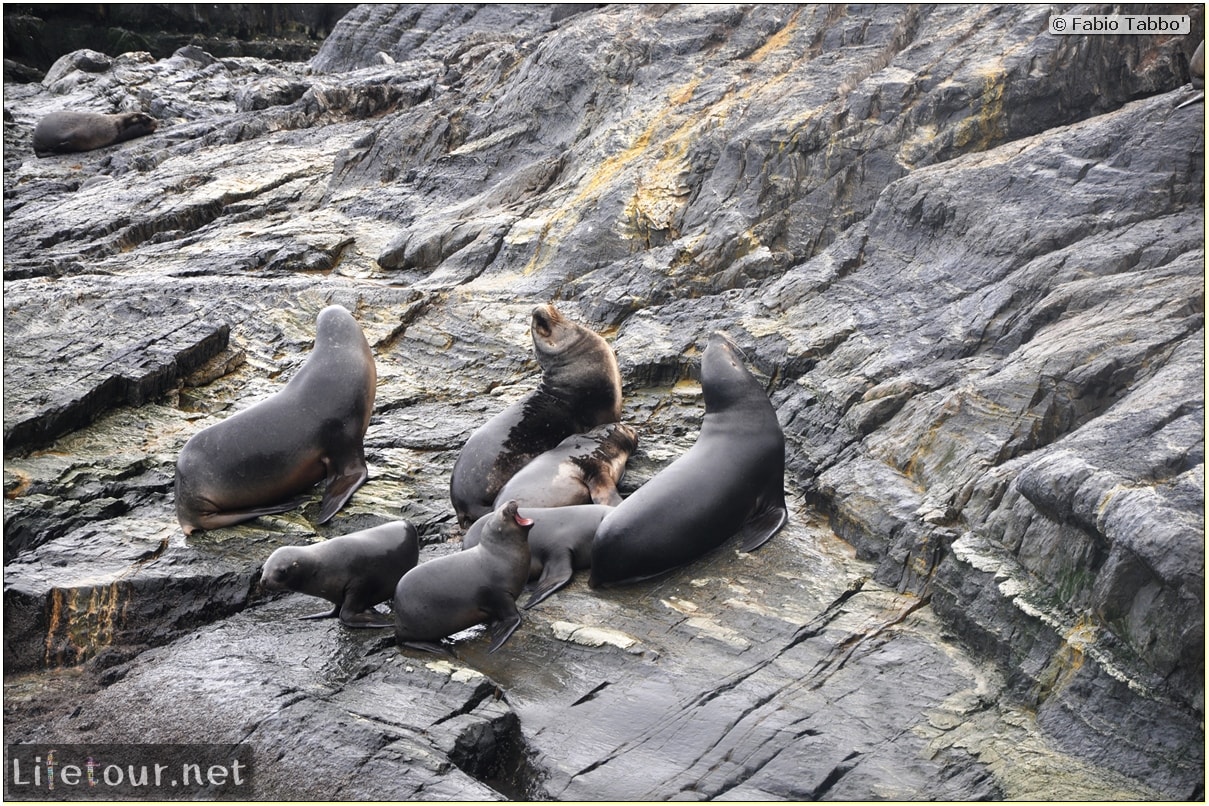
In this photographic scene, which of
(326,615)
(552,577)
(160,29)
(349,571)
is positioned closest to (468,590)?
(552,577)

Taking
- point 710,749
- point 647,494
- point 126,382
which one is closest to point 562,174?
point 126,382

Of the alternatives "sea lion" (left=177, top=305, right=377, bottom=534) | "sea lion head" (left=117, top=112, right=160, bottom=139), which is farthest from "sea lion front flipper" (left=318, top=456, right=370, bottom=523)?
"sea lion head" (left=117, top=112, right=160, bottom=139)

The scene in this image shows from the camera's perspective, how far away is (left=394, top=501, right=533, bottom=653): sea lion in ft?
19.6

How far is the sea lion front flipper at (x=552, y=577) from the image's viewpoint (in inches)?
251

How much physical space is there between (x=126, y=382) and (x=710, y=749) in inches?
233

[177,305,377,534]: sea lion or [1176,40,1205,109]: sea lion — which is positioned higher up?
[1176,40,1205,109]: sea lion

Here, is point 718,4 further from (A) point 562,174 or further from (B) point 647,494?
(B) point 647,494

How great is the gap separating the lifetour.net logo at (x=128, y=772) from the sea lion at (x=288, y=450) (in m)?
2.07

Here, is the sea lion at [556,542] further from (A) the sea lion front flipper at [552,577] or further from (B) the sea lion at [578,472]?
(B) the sea lion at [578,472]

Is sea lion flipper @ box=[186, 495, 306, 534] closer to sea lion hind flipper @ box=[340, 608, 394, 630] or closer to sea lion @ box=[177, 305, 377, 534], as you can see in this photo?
sea lion @ box=[177, 305, 377, 534]

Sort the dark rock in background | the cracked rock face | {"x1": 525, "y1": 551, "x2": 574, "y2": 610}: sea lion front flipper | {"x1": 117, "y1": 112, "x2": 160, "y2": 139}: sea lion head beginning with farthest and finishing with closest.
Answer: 1. the dark rock in background
2. {"x1": 117, "y1": 112, "x2": 160, "y2": 139}: sea lion head
3. {"x1": 525, "y1": 551, "x2": 574, "y2": 610}: sea lion front flipper
4. the cracked rock face

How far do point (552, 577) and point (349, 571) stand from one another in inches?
44.2

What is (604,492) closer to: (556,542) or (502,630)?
(556,542)

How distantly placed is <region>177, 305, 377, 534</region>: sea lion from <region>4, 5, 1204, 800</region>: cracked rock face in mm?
236
